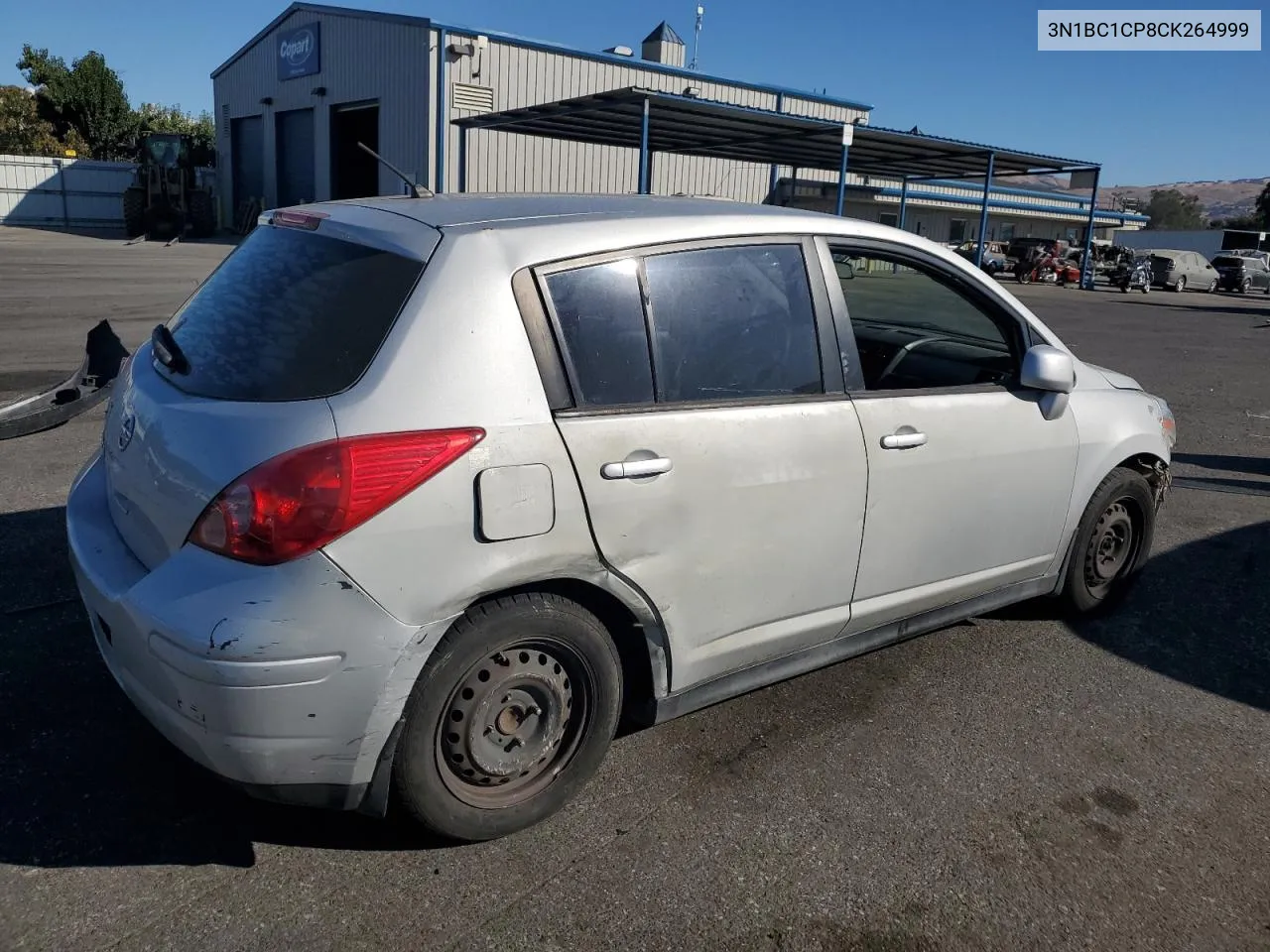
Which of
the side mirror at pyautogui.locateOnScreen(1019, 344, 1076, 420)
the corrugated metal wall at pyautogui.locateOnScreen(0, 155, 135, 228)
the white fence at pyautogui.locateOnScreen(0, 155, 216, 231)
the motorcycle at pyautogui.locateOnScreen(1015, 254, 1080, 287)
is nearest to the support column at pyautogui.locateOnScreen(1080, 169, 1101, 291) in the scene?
the motorcycle at pyautogui.locateOnScreen(1015, 254, 1080, 287)

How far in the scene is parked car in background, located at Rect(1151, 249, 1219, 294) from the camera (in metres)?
38.6

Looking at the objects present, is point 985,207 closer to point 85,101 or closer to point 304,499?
point 304,499

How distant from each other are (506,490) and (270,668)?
2.22 feet

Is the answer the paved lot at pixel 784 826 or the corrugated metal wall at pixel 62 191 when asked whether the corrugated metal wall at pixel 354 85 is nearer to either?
the corrugated metal wall at pixel 62 191

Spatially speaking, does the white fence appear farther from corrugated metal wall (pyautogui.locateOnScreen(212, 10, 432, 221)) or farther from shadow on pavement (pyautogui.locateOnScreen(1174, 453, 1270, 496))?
shadow on pavement (pyautogui.locateOnScreen(1174, 453, 1270, 496))

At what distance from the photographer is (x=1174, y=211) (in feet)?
413

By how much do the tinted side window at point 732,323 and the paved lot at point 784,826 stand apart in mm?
1187

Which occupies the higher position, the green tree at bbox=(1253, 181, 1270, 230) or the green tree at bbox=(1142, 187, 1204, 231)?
the green tree at bbox=(1142, 187, 1204, 231)

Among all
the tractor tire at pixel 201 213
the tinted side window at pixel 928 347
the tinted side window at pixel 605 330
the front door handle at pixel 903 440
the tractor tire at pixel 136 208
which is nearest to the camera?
the tinted side window at pixel 605 330

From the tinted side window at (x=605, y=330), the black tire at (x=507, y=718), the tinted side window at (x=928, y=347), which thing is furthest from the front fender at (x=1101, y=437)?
the black tire at (x=507, y=718)

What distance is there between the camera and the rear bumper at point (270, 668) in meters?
2.22

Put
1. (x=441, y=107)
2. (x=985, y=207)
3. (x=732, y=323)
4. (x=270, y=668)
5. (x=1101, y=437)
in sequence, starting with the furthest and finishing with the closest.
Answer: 1. (x=985, y=207)
2. (x=441, y=107)
3. (x=1101, y=437)
4. (x=732, y=323)
5. (x=270, y=668)

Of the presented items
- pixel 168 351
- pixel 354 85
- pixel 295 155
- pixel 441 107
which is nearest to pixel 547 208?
pixel 168 351

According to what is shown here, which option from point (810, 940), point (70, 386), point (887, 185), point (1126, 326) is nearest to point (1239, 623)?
point (810, 940)
